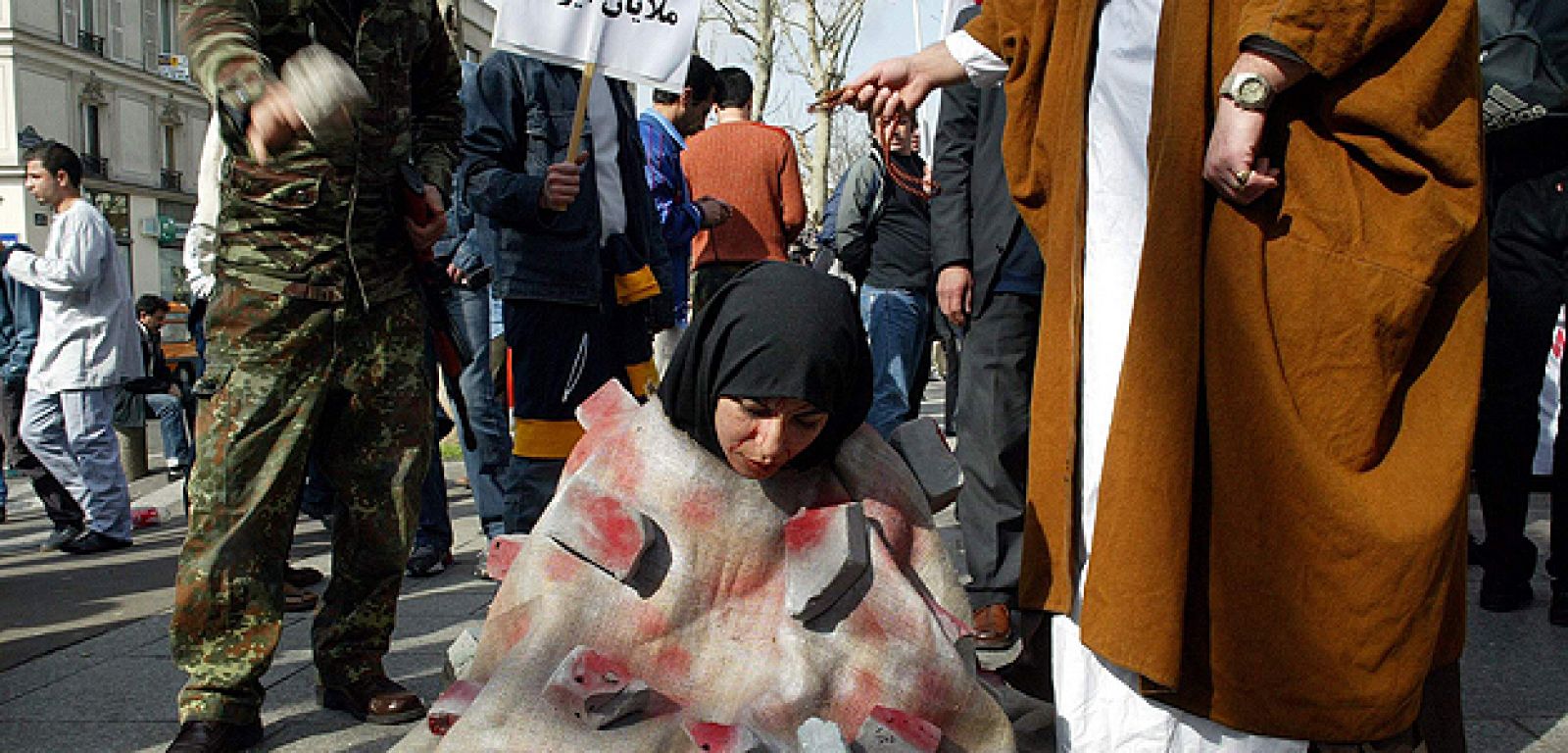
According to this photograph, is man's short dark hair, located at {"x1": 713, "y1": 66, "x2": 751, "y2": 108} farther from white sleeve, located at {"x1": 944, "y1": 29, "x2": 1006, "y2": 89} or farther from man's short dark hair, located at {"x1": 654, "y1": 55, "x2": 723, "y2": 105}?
white sleeve, located at {"x1": 944, "y1": 29, "x2": 1006, "y2": 89}

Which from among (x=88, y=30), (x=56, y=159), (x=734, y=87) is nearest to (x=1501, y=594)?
(x=734, y=87)

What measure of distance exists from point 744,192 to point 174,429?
19.0 feet

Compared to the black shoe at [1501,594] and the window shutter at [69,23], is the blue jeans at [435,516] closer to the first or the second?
the black shoe at [1501,594]

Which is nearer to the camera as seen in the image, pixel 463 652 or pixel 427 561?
pixel 463 652

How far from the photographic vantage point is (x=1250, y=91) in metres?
2.15

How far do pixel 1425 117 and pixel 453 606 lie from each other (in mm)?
3598

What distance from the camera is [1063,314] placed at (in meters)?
2.54

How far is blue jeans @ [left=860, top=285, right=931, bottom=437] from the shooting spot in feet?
21.2

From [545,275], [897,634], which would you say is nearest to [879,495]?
[897,634]

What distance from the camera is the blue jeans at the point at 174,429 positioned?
34.2 ft

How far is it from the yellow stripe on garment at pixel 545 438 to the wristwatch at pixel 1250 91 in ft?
8.48

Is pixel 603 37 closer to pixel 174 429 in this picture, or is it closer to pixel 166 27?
pixel 174 429

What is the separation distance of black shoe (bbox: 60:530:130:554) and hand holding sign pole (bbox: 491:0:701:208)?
4.02m

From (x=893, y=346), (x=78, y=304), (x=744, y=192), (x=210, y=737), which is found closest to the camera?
(x=210, y=737)
